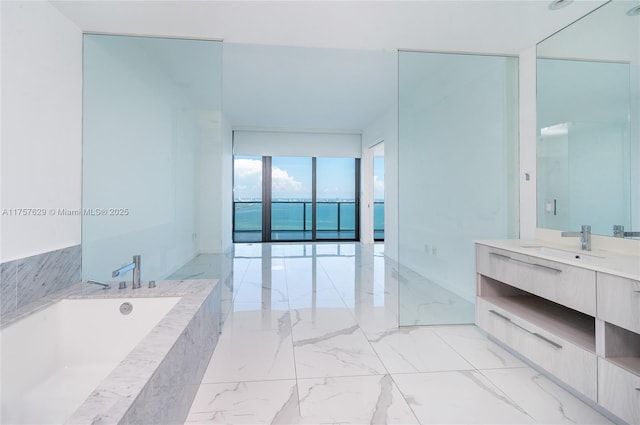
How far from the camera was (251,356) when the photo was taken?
7.07 ft

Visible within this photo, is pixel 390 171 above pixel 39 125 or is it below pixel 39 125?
above

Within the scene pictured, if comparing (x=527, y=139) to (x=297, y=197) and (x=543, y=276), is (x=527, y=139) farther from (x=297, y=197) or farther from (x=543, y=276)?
(x=297, y=197)

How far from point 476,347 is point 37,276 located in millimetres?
2904

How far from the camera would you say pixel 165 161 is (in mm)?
2625

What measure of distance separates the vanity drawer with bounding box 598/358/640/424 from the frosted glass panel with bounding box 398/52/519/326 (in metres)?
1.30

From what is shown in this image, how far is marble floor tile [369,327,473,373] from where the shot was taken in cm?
204

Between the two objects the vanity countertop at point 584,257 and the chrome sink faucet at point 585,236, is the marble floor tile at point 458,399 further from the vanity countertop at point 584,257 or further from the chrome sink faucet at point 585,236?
the chrome sink faucet at point 585,236

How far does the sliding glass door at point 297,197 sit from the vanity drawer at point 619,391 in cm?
637

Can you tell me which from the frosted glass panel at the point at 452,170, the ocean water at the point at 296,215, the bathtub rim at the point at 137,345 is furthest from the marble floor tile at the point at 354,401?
the ocean water at the point at 296,215

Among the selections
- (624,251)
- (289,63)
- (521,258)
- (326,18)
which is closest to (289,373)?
(521,258)

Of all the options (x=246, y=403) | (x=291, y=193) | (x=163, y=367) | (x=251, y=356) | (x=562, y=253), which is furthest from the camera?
(x=291, y=193)

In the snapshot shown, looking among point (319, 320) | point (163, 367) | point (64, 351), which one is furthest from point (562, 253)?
point (64, 351)

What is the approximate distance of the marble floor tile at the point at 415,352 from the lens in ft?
6.70

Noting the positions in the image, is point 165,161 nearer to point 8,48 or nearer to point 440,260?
point 8,48
